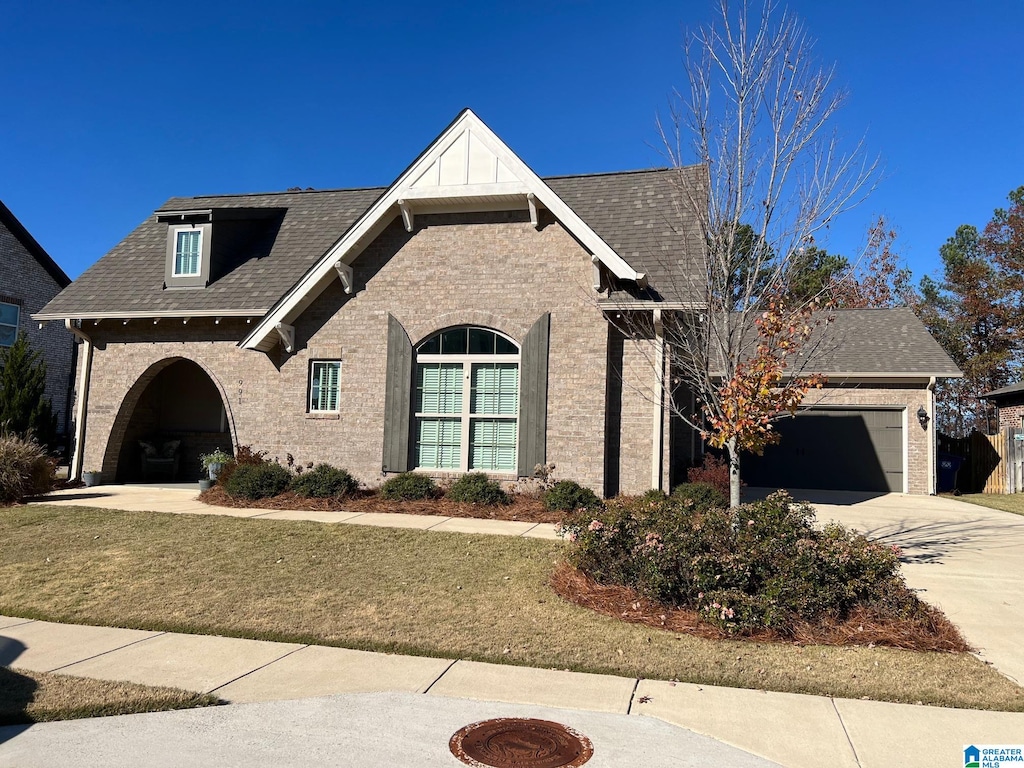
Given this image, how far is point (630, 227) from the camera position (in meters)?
13.9

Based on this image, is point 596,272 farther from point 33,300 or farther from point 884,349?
point 33,300

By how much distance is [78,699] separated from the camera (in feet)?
15.6

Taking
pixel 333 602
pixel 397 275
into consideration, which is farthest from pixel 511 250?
pixel 333 602

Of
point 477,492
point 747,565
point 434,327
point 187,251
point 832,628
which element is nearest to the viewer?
point 832,628

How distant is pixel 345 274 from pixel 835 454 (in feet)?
45.1

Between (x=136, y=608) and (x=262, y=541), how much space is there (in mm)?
2528

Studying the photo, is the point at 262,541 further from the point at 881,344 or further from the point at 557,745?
the point at 881,344

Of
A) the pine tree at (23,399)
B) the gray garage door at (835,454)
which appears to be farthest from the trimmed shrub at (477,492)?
the pine tree at (23,399)

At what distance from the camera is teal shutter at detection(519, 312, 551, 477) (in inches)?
496

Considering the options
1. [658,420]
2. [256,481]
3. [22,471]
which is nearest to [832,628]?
[658,420]

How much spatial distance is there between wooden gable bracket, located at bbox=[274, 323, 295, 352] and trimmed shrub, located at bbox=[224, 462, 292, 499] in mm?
2350

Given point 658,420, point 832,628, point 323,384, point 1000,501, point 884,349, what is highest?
point 884,349

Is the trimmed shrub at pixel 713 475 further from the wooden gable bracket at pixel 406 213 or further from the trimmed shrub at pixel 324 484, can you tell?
the wooden gable bracket at pixel 406 213

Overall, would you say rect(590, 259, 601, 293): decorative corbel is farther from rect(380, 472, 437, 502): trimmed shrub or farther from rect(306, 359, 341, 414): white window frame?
rect(306, 359, 341, 414): white window frame
